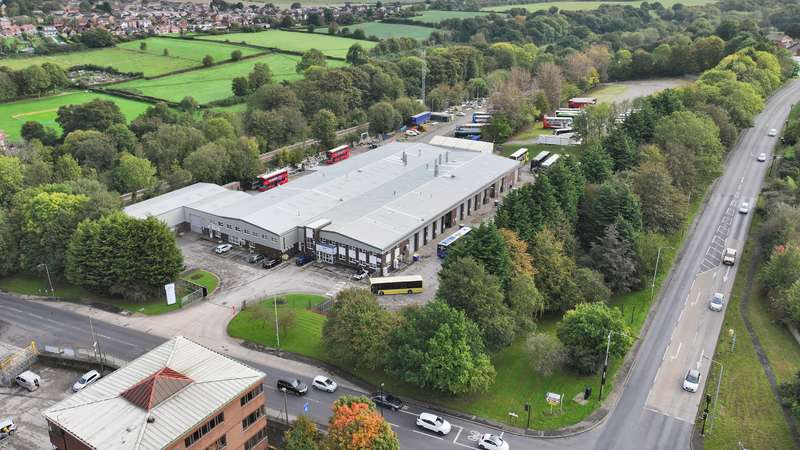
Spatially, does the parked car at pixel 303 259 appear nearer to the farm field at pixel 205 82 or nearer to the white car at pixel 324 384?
the white car at pixel 324 384

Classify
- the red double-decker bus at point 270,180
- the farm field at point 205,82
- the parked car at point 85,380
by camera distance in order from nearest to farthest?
the parked car at point 85,380, the red double-decker bus at point 270,180, the farm field at point 205,82

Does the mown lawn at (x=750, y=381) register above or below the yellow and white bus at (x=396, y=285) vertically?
below

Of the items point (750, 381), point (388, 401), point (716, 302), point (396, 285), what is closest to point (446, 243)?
point (396, 285)

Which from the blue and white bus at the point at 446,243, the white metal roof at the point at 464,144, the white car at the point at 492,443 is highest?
the white metal roof at the point at 464,144

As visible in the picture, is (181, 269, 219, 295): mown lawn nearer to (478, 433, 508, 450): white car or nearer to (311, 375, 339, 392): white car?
(311, 375, 339, 392): white car

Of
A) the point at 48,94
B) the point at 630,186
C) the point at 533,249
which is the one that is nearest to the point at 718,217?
the point at 630,186

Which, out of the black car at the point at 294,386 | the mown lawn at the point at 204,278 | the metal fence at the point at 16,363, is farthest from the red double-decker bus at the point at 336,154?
the black car at the point at 294,386

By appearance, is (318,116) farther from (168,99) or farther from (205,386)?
(205,386)

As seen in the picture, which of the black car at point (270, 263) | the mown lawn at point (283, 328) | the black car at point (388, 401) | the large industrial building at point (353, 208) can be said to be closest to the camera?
the black car at point (388, 401)
